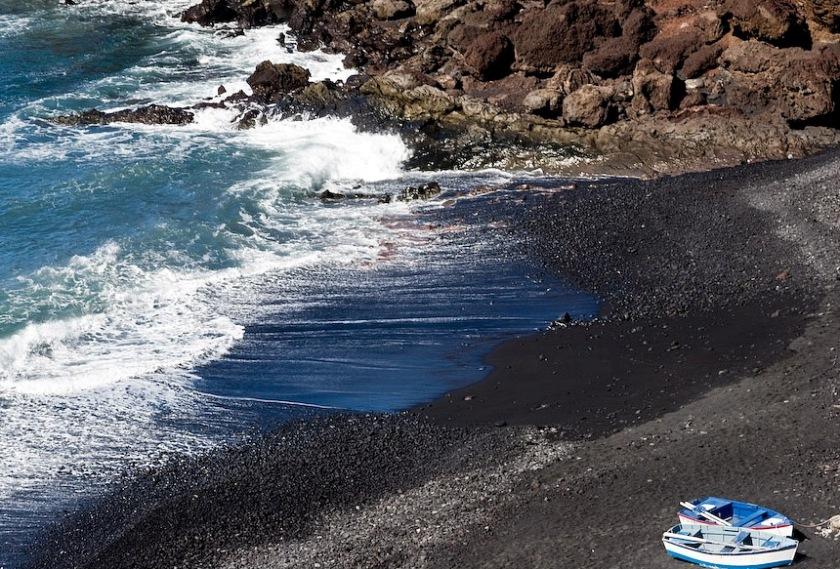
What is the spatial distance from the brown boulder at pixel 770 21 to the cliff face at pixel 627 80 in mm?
44

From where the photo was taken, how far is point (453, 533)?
57.5 feet

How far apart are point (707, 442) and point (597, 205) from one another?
→ 13026mm

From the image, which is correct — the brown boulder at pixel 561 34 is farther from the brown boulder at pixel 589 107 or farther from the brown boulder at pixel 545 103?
the brown boulder at pixel 589 107

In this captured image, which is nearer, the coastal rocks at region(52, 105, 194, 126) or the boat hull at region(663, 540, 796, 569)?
the boat hull at region(663, 540, 796, 569)

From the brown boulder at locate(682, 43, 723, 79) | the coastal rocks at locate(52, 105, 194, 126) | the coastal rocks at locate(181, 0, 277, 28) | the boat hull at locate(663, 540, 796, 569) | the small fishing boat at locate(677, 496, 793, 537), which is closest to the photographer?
the boat hull at locate(663, 540, 796, 569)

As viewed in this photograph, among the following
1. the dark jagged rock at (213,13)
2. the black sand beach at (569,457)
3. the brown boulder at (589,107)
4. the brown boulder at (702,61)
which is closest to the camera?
the black sand beach at (569,457)

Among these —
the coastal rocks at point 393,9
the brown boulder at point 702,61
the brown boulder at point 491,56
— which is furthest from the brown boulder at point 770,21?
the coastal rocks at point 393,9

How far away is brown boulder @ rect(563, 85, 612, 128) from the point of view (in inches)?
1389

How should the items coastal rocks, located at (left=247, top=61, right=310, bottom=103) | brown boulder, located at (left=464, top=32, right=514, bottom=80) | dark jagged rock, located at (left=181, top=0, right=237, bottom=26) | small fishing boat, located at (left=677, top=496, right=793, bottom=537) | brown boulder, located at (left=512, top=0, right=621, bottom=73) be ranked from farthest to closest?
dark jagged rock, located at (left=181, top=0, right=237, bottom=26) → coastal rocks, located at (left=247, top=61, right=310, bottom=103) → brown boulder, located at (left=512, top=0, right=621, bottom=73) → brown boulder, located at (left=464, top=32, right=514, bottom=80) → small fishing boat, located at (left=677, top=496, right=793, bottom=537)

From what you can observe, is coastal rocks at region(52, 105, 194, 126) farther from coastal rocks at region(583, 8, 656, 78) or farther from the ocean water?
coastal rocks at region(583, 8, 656, 78)

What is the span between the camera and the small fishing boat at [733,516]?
52.6 ft

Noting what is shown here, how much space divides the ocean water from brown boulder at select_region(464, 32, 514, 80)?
5.16 metres

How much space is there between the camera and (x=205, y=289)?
2764 centimetres

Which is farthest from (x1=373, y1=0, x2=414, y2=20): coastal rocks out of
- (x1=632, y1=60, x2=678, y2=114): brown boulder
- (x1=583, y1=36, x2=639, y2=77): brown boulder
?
(x1=632, y1=60, x2=678, y2=114): brown boulder
